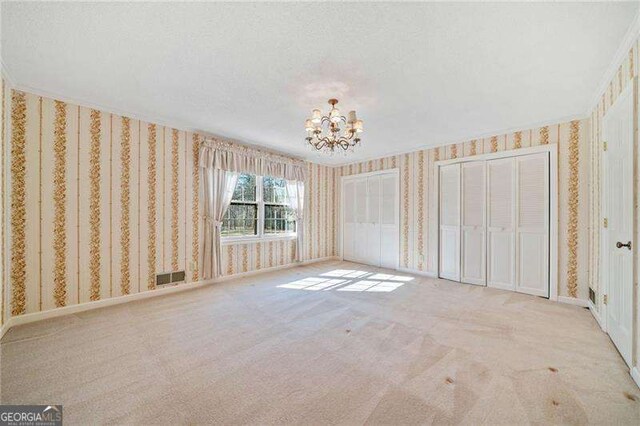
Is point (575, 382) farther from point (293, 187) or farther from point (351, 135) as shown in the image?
point (293, 187)

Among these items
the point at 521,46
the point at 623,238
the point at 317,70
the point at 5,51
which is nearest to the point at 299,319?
the point at 317,70

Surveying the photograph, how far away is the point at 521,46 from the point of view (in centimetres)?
203

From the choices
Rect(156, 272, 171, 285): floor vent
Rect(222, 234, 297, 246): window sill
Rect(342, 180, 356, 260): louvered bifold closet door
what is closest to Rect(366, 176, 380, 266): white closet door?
Rect(342, 180, 356, 260): louvered bifold closet door

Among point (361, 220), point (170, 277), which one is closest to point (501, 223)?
point (361, 220)

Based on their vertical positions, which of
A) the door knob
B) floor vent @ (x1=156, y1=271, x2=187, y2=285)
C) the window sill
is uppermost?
the door knob

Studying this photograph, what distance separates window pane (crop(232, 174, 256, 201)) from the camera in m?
4.93

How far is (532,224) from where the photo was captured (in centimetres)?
387

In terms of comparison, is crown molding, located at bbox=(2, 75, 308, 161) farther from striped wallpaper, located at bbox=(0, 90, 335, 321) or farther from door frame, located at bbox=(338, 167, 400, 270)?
door frame, located at bbox=(338, 167, 400, 270)

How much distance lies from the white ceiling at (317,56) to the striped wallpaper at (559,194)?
15.7 inches

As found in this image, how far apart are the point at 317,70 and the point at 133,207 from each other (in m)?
3.09

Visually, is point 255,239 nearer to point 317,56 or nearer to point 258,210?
point 258,210

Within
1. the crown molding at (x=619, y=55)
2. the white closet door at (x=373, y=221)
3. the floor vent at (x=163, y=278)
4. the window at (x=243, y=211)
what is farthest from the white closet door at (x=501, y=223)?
the floor vent at (x=163, y=278)

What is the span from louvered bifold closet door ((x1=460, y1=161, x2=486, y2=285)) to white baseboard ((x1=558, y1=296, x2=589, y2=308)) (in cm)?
95

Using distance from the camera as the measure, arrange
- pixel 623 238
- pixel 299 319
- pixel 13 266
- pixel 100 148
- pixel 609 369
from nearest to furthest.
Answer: pixel 609 369 < pixel 623 238 < pixel 13 266 < pixel 299 319 < pixel 100 148
